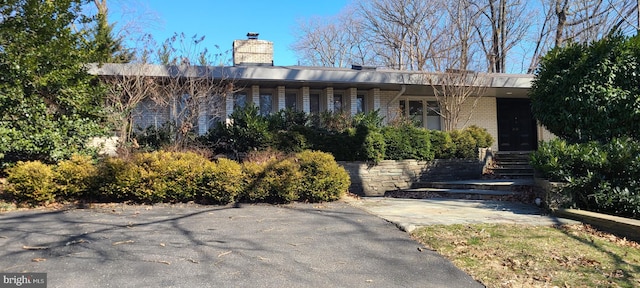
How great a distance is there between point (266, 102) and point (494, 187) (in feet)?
27.2

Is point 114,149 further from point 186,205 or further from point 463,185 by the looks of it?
Result: point 463,185

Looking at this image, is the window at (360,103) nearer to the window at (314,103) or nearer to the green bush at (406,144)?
the window at (314,103)

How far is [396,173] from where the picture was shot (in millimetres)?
11109

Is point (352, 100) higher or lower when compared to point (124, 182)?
higher

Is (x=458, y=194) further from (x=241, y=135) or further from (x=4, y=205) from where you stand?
(x=4, y=205)

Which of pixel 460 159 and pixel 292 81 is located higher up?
pixel 292 81

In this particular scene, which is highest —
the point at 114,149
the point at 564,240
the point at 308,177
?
the point at 114,149

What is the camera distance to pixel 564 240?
214 inches

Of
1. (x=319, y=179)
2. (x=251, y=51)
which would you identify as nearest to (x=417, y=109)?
(x=251, y=51)

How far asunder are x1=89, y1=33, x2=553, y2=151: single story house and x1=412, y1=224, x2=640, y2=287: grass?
27.7 ft

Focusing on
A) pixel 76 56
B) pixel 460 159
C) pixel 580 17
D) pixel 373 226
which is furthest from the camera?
pixel 580 17

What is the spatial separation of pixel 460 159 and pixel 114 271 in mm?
10076

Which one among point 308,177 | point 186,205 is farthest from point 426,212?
point 186,205

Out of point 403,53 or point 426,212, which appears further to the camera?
point 403,53
